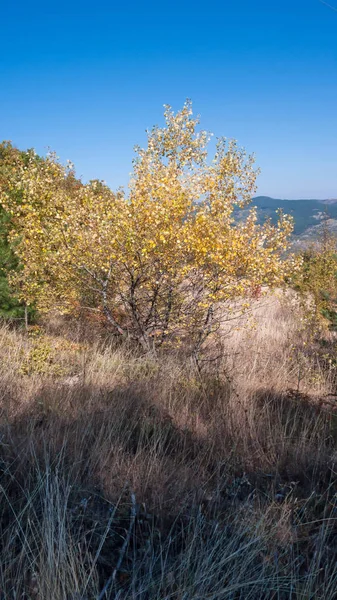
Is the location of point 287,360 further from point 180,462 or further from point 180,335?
point 180,462

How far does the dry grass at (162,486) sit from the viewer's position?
172 centimetres

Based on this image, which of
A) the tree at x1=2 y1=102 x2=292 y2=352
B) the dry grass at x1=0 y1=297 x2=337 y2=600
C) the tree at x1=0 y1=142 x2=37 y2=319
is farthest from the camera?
the tree at x1=0 y1=142 x2=37 y2=319

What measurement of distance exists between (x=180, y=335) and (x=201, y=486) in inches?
156

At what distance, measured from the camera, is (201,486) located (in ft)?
A: 7.86

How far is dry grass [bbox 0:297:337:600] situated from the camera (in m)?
1.72

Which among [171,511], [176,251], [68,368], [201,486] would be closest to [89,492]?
[171,511]

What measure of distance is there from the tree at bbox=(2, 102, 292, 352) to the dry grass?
49.6 inches

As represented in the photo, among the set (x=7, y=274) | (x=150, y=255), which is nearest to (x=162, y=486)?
(x=150, y=255)

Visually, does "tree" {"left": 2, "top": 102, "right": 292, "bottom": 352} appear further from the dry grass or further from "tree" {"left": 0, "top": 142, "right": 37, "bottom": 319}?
the dry grass

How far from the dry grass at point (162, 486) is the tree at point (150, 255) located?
1.26m

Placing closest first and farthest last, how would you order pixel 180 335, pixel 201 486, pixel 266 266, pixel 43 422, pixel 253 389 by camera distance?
pixel 201 486, pixel 43 422, pixel 253 389, pixel 266 266, pixel 180 335

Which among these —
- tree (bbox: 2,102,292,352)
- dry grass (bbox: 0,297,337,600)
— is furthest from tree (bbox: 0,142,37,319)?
dry grass (bbox: 0,297,337,600)

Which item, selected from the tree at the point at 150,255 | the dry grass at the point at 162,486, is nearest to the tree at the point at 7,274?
the tree at the point at 150,255

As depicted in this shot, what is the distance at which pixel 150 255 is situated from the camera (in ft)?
16.8
